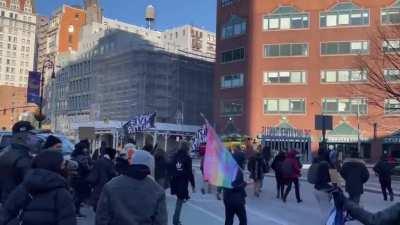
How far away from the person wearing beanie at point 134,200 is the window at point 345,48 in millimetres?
61526

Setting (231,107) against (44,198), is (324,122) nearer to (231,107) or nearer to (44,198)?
(44,198)

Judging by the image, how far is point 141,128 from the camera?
37.3m

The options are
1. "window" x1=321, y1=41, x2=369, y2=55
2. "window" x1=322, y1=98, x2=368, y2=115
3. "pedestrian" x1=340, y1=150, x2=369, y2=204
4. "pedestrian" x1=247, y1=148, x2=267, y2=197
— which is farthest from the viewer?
"window" x1=321, y1=41, x2=369, y2=55

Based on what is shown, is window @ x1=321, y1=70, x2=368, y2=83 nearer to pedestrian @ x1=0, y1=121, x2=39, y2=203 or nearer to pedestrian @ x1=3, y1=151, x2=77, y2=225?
pedestrian @ x1=0, y1=121, x2=39, y2=203

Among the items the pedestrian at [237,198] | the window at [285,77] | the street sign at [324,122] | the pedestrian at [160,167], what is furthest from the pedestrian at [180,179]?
the window at [285,77]

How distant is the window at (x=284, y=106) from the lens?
217 feet

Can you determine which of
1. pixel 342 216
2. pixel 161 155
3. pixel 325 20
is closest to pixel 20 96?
pixel 325 20

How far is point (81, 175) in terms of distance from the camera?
1420 centimetres

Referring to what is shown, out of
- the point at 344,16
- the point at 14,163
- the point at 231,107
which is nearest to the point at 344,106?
the point at 344,16

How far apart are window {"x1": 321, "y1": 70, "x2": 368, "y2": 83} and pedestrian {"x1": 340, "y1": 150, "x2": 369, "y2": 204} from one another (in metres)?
51.6

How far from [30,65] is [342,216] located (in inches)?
6008

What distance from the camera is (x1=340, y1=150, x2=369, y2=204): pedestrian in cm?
1314

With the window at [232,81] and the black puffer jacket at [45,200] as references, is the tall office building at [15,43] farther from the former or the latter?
the black puffer jacket at [45,200]

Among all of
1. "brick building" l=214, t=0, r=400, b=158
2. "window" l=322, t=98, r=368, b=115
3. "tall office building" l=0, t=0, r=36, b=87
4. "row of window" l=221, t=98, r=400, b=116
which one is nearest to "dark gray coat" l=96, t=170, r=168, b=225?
"brick building" l=214, t=0, r=400, b=158
